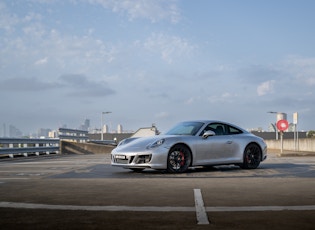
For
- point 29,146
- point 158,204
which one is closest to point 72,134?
point 29,146

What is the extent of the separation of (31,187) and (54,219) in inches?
124

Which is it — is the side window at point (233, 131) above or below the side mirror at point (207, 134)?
above

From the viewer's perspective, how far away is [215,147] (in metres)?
12.1

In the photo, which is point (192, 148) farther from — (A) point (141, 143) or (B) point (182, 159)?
(A) point (141, 143)

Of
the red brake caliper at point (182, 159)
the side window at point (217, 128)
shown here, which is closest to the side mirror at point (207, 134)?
the side window at point (217, 128)

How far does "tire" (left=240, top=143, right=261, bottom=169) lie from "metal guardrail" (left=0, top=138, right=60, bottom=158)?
13.7 metres

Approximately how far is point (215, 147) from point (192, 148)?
0.79 metres

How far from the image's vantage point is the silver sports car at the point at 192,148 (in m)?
11.2

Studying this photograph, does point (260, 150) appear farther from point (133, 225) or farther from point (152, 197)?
point (133, 225)

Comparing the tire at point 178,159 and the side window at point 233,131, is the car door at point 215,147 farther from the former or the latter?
the tire at point 178,159

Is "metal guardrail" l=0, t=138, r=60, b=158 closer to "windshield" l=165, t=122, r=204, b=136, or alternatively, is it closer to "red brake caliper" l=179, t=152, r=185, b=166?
"windshield" l=165, t=122, r=204, b=136

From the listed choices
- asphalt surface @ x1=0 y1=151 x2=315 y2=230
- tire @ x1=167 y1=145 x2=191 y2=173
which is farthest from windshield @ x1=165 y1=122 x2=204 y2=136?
asphalt surface @ x1=0 y1=151 x2=315 y2=230

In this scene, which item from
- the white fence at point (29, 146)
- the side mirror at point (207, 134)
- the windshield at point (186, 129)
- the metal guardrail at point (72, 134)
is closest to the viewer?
the side mirror at point (207, 134)

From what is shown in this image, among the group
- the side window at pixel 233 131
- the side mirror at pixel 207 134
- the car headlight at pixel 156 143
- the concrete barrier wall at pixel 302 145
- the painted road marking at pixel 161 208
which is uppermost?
the side window at pixel 233 131
